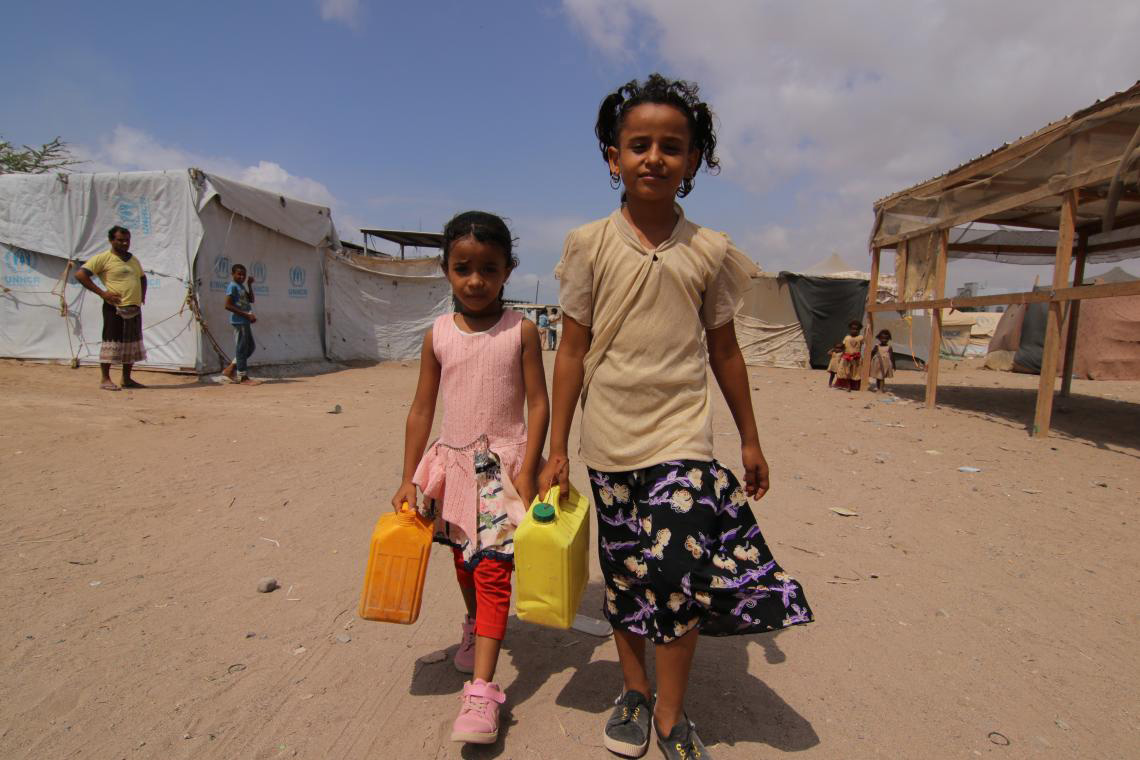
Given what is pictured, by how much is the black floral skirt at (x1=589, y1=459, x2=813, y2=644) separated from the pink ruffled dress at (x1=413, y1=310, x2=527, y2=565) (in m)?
0.36

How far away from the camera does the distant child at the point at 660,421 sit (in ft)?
5.07

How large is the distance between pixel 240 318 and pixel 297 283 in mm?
3124

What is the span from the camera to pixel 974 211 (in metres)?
7.45

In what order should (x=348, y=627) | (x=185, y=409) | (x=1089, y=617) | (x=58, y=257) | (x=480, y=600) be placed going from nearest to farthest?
(x=480, y=600) < (x=348, y=627) < (x=1089, y=617) < (x=185, y=409) < (x=58, y=257)

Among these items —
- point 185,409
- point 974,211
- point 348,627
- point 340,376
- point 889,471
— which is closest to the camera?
point 348,627

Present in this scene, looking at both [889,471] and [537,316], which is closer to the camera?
[889,471]

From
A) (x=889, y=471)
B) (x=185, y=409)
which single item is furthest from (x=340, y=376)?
(x=889, y=471)

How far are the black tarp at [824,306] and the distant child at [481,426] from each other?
51.5ft

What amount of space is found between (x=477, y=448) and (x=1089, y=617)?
8.40 ft

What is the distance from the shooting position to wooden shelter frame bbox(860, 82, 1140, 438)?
5504 millimetres

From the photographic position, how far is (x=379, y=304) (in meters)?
13.5

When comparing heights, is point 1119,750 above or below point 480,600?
below

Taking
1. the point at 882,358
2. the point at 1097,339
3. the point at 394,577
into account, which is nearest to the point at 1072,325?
the point at 882,358

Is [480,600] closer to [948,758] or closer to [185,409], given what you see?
[948,758]
